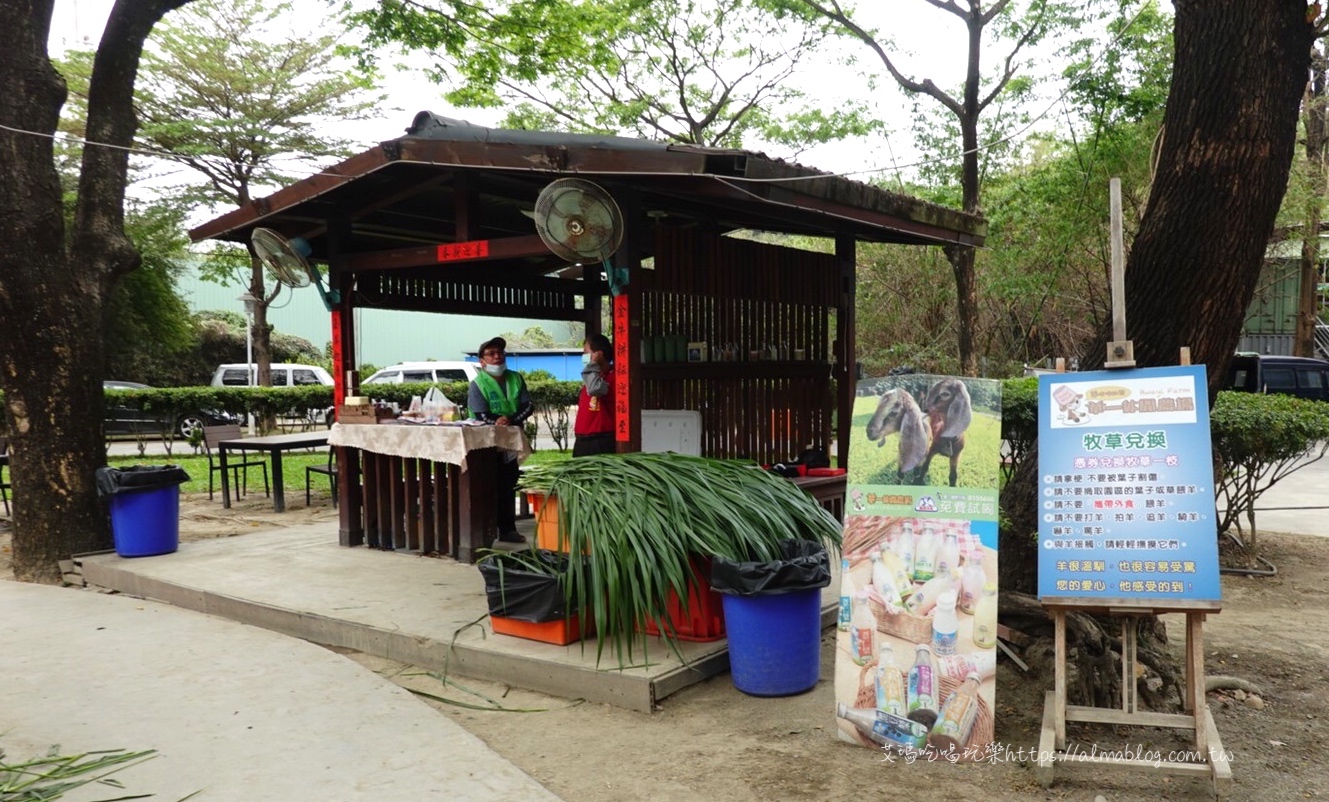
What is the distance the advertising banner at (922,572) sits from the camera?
3.69 meters

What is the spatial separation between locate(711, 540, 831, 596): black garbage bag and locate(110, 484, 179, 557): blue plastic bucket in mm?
5040

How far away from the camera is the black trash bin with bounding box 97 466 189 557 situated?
7.23 metres

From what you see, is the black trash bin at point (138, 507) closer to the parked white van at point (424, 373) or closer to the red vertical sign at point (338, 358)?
the red vertical sign at point (338, 358)

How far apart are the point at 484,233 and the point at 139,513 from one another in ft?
13.0

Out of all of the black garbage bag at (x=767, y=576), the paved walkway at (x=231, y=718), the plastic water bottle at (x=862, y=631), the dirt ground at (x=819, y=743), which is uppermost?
the black garbage bag at (x=767, y=576)

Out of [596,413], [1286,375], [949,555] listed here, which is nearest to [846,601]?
[949,555]

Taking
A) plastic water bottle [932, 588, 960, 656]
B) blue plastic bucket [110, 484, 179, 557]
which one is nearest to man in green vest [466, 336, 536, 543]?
blue plastic bucket [110, 484, 179, 557]

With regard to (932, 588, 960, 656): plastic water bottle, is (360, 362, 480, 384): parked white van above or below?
above

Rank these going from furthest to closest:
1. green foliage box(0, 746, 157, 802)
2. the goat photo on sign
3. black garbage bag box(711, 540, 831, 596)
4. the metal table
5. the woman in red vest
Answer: the metal table < the woman in red vest < black garbage bag box(711, 540, 831, 596) < the goat photo on sign < green foliage box(0, 746, 157, 802)

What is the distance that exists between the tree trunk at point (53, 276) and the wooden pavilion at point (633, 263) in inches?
32.4

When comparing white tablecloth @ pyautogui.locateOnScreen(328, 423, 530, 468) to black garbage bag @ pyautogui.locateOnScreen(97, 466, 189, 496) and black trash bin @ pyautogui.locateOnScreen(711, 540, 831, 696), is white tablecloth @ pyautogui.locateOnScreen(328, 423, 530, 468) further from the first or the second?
black trash bin @ pyautogui.locateOnScreen(711, 540, 831, 696)

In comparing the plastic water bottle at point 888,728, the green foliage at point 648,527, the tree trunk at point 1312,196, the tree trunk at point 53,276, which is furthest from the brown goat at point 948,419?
the tree trunk at point 1312,196

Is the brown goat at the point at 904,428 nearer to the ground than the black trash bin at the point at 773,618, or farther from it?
farther from it

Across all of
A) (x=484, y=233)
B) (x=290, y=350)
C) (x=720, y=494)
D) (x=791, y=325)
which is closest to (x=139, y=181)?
(x=290, y=350)
